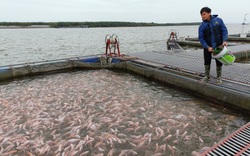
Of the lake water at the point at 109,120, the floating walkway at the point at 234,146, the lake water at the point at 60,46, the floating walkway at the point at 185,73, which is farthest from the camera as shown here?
the lake water at the point at 60,46

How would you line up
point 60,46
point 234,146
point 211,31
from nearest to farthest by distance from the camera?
point 234,146 < point 211,31 < point 60,46

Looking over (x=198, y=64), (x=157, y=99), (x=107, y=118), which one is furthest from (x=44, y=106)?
(x=198, y=64)

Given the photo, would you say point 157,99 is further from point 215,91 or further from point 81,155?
point 81,155

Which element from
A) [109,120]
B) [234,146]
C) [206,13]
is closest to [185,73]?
[206,13]

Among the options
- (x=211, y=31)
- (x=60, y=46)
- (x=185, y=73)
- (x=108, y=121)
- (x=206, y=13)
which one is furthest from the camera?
(x=60, y=46)

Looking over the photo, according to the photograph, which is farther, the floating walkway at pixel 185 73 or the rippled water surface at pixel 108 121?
the floating walkway at pixel 185 73

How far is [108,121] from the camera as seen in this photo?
696 cm

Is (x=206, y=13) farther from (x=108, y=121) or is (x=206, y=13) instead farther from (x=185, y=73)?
(x=108, y=121)

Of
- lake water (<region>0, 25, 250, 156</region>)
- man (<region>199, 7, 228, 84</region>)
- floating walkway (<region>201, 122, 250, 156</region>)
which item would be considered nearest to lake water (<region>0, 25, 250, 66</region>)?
lake water (<region>0, 25, 250, 156</region>)

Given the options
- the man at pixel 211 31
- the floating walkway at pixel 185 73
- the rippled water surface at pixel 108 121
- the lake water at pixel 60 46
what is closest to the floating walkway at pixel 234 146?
the floating walkway at pixel 185 73

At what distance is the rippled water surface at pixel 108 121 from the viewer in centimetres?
553

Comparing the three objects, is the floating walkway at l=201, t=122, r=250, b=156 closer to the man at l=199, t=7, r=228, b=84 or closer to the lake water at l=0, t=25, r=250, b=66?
the man at l=199, t=7, r=228, b=84

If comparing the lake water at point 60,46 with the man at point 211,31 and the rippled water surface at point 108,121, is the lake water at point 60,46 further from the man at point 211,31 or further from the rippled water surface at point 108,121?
the man at point 211,31

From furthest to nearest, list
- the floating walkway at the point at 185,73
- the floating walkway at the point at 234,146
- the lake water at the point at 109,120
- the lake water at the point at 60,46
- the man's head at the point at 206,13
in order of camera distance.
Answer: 1. the lake water at the point at 60,46
2. the floating walkway at the point at 185,73
3. the man's head at the point at 206,13
4. the lake water at the point at 109,120
5. the floating walkway at the point at 234,146
